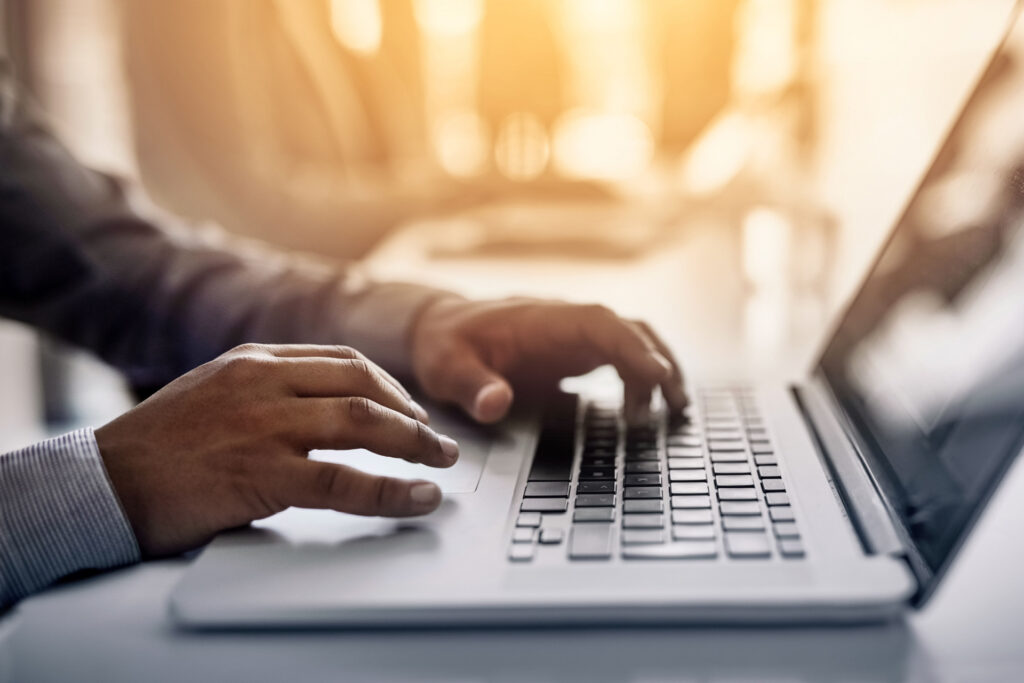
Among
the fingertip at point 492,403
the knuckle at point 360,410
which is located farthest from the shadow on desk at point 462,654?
the fingertip at point 492,403

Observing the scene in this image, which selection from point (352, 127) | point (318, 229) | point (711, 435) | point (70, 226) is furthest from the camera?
point (352, 127)

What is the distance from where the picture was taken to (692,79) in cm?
208

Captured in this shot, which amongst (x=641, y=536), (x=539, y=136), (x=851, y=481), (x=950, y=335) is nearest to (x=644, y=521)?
(x=641, y=536)

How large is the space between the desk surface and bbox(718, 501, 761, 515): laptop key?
0.23ft

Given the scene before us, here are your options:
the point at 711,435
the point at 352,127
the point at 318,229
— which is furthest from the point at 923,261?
the point at 352,127

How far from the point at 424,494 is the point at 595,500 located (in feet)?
0.25

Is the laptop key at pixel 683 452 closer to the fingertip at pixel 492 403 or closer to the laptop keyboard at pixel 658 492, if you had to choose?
the laptop keyboard at pixel 658 492

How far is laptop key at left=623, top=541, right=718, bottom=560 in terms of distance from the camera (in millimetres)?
336

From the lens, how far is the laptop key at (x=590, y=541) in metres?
0.34

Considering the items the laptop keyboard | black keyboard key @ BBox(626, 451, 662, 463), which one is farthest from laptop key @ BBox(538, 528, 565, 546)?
black keyboard key @ BBox(626, 451, 662, 463)

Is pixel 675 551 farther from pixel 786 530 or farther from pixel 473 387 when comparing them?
pixel 473 387

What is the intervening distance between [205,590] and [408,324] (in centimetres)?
34

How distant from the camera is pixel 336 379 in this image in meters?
0.42

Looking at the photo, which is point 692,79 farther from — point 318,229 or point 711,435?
point 711,435
